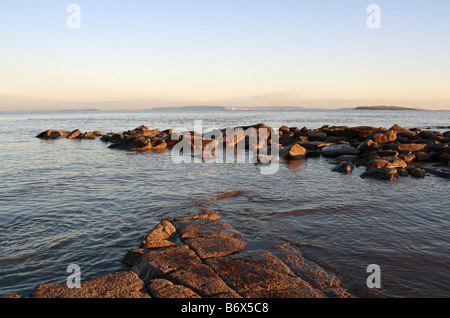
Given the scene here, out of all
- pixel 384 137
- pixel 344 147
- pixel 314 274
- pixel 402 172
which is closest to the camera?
pixel 314 274

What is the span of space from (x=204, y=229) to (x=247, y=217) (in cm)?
195

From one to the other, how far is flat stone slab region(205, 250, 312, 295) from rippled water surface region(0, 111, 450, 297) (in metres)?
0.95

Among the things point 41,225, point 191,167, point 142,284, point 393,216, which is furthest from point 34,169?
point 393,216

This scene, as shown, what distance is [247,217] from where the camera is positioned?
9008 mm

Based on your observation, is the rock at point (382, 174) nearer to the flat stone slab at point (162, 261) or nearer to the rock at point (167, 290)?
the flat stone slab at point (162, 261)

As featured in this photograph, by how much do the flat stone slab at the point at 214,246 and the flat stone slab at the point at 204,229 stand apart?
Result: 0.79 feet

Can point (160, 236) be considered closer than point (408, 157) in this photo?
Yes

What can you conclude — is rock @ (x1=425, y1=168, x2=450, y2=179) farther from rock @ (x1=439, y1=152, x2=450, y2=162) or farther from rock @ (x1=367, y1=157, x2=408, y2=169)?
rock @ (x1=439, y1=152, x2=450, y2=162)

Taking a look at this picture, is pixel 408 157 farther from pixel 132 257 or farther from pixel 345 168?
pixel 132 257

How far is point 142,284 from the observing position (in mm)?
4953

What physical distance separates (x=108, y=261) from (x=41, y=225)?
10.4 feet

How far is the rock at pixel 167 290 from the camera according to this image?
459 centimetres

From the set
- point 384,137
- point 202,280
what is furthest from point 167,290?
point 384,137
